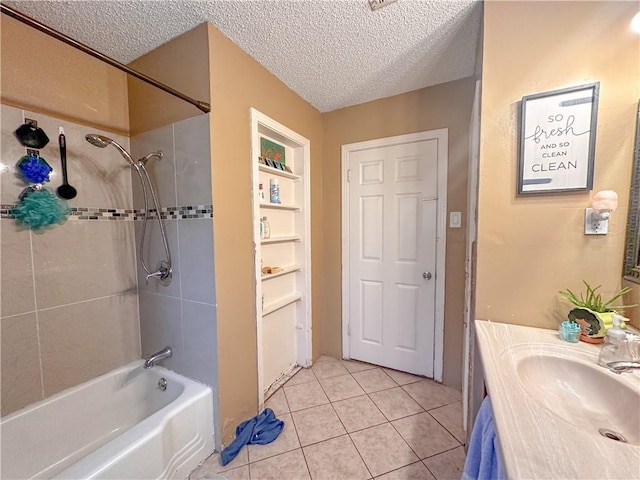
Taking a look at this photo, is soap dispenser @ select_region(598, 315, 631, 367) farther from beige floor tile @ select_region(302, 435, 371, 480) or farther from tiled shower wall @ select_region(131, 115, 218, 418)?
tiled shower wall @ select_region(131, 115, 218, 418)

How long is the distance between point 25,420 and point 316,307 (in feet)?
5.88

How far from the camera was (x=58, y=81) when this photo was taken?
1348 mm

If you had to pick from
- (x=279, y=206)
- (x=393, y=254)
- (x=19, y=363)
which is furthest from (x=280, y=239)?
(x=19, y=363)

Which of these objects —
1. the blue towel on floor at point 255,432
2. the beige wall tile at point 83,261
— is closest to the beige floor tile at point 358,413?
the blue towel on floor at point 255,432

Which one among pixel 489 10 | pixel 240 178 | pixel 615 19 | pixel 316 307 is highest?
pixel 489 10

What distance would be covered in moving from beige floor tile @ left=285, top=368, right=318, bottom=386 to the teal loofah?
184 centimetres

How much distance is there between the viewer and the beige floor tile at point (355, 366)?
2.20m

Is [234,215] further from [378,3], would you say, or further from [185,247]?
[378,3]

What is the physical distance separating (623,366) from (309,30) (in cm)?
184

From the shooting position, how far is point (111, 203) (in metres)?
1.57

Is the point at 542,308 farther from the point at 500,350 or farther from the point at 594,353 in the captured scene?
the point at 500,350

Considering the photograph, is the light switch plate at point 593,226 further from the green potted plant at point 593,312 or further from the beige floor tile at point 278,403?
the beige floor tile at point 278,403

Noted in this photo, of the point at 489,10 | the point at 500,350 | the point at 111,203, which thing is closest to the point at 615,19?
the point at 489,10

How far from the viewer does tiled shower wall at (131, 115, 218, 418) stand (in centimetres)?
135
